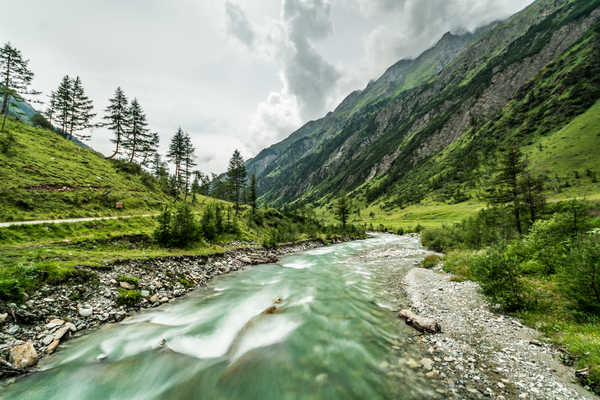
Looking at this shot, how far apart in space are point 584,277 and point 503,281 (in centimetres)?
301

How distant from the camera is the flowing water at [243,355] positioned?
23.3ft

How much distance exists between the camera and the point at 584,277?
8.59 m

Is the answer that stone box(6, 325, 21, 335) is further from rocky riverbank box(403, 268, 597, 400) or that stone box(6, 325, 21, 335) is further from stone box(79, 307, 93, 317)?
rocky riverbank box(403, 268, 597, 400)

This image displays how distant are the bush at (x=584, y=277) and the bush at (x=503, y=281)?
1736mm

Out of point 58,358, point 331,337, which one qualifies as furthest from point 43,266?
point 331,337

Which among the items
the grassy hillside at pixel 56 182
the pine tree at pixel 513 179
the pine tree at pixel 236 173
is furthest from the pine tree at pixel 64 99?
the pine tree at pixel 513 179

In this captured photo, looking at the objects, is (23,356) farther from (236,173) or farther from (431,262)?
(236,173)

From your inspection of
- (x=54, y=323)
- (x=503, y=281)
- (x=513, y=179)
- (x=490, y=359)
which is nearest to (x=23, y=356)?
(x=54, y=323)

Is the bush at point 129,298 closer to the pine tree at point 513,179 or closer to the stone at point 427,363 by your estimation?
the stone at point 427,363

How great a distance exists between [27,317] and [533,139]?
200 m

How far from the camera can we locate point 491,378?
679 centimetres

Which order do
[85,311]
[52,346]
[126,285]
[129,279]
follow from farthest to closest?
[129,279]
[126,285]
[85,311]
[52,346]

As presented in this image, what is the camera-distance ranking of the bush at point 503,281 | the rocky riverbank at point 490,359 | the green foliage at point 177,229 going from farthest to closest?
the green foliage at point 177,229 < the bush at point 503,281 < the rocky riverbank at point 490,359

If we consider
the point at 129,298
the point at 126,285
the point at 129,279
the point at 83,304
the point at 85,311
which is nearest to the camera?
the point at 85,311
